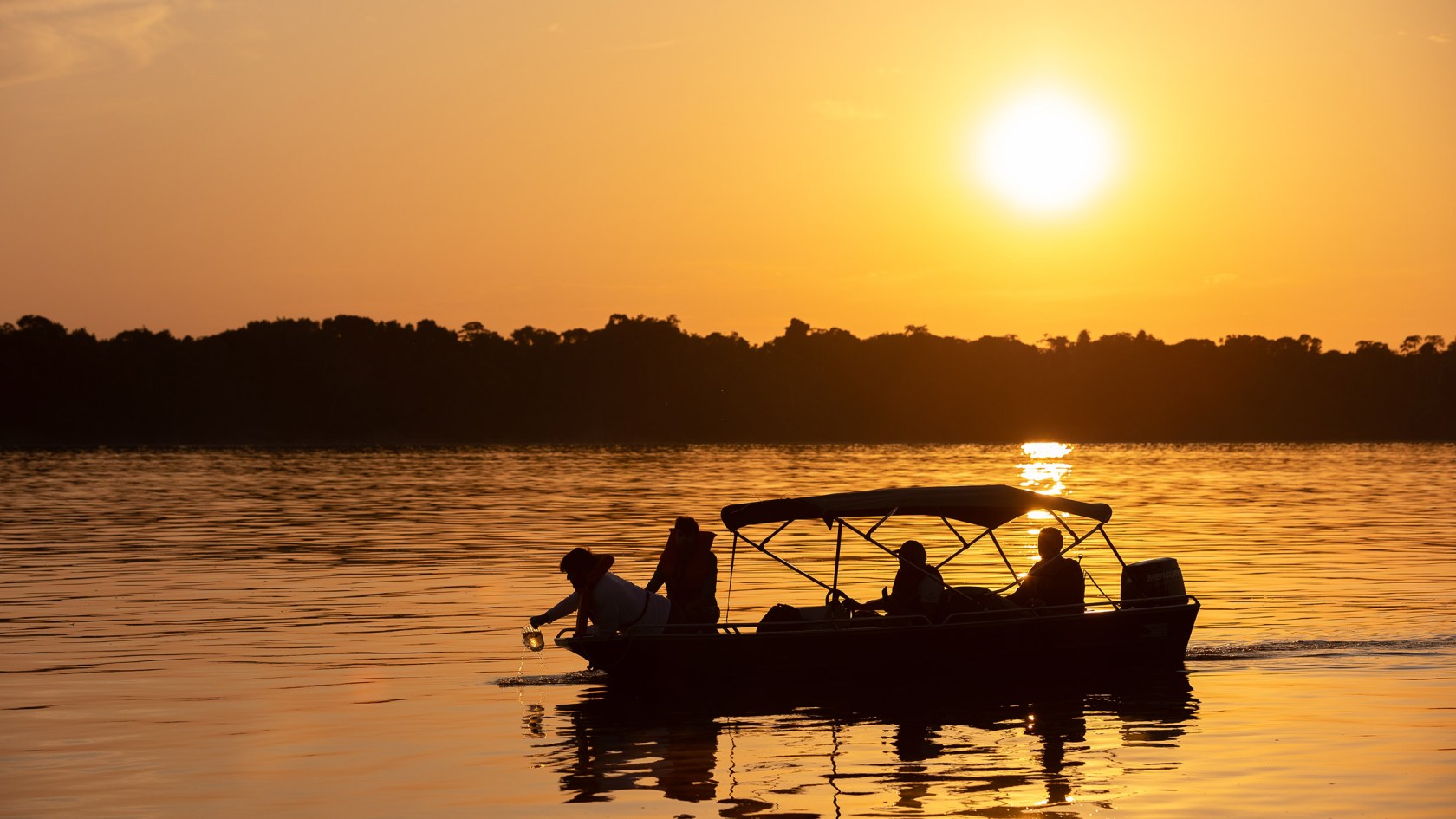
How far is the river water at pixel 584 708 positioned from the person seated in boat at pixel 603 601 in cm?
108

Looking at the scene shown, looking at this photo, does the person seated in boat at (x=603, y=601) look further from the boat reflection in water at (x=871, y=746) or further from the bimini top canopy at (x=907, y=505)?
the bimini top canopy at (x=907, y=505)

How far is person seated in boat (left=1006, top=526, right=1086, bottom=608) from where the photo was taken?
24.9m

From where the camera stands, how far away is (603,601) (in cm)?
2273

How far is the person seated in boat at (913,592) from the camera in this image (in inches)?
942

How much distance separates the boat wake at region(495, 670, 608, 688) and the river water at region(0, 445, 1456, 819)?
0.08m

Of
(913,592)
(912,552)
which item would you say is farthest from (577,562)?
(913,592)

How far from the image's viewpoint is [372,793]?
661 inches

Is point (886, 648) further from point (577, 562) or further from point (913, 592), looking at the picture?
point (577, 562)

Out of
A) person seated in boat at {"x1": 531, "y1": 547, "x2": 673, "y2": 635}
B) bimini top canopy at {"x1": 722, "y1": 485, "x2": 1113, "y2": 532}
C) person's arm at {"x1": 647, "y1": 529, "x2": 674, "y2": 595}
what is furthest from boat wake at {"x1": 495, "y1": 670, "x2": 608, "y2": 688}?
bimini top canopy at {"x1": 722, "y1": 485, "x2": 1113, "y2": 532}

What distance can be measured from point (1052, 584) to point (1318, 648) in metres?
6.00

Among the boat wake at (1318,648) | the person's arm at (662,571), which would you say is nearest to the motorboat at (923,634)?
the person's arm at (662,571)

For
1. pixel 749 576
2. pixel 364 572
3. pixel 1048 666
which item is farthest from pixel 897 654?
pixel 364 572

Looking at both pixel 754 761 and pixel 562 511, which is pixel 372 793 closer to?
pixel 754 761

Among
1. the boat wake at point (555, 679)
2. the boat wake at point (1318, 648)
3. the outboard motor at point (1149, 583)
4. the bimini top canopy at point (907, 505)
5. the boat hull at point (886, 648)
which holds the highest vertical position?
the bimini top canopy at point (907, 505)
